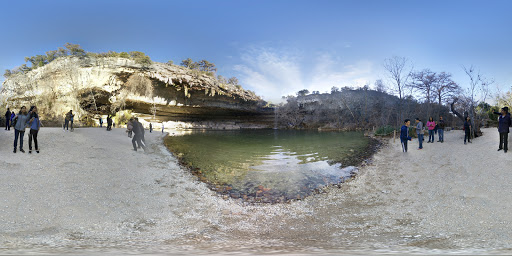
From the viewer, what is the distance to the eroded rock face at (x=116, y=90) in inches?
1272

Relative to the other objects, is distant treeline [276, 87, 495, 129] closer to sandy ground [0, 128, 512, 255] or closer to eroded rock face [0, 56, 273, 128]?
eroded rock face [0, 56, 273, 128]

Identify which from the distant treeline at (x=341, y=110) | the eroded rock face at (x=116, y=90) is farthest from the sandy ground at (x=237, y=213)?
the distant treeline at (x=341, y=110)

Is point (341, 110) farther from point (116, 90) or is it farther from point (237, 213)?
point (237, 213)

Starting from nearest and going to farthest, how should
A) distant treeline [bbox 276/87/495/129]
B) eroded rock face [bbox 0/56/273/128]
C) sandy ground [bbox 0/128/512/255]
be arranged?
sandy ground [bbox 0/128/512/255] → eroded rock face [bbox 0/56/273/128] → distant treeline [bbox 276/87/495/129]

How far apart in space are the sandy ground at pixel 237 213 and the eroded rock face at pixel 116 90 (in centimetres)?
3082

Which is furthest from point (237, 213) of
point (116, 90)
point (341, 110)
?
point (341, 110)

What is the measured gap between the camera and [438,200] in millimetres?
5715

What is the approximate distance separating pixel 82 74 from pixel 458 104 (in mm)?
49099

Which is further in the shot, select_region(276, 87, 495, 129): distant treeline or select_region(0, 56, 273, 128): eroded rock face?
select_region(276, 87, 495, 129): distant treeline

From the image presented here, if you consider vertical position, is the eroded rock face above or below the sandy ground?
above

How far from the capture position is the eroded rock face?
32312 mm

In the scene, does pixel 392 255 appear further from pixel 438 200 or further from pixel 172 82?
pixel 172 82

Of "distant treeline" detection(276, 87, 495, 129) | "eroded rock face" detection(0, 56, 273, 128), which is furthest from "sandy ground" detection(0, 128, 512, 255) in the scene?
"distant treeline" detection(276, 87, 495, 129)

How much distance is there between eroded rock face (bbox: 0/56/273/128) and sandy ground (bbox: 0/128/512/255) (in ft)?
101
